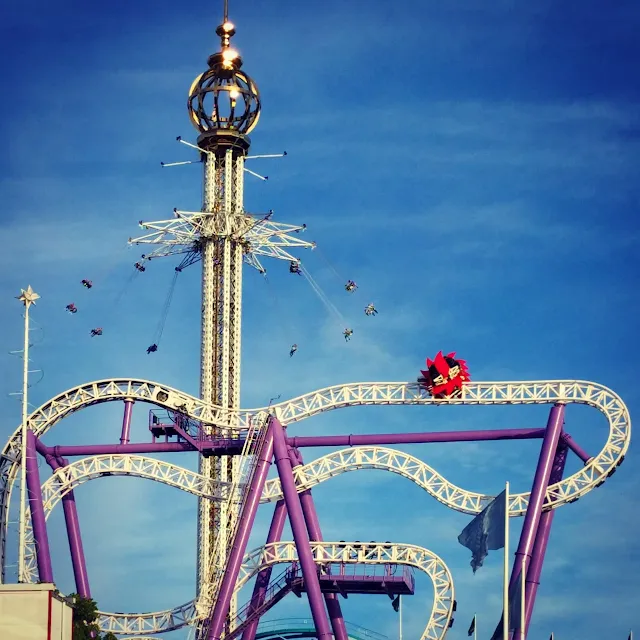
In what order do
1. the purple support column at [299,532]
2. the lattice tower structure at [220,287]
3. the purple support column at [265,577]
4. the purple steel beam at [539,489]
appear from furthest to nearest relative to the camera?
the lattice tower structure at [220,287], the purple support column at [265,577], the purple steel beam at [539,489], the purple support column at [299,532]

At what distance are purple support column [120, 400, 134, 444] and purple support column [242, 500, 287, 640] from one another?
9.35 metres

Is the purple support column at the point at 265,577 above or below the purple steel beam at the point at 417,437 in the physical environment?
below

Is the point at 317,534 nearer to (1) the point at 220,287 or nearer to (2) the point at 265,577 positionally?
(2) the point at 265,577

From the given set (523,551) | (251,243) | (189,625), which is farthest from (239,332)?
(523,551)

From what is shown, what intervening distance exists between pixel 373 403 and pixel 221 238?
20612mm

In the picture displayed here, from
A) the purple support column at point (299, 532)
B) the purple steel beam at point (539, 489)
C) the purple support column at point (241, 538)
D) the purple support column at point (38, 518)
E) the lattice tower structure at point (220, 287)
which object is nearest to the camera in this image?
the purple support column at point (299, 532)

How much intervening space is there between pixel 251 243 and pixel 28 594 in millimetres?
50111

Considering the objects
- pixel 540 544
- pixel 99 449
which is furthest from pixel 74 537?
pixel 540 544

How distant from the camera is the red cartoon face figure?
101688mm

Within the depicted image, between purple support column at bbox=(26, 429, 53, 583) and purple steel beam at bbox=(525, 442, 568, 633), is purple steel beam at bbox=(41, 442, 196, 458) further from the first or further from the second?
purple steel beam at bbox=(525, 442, 568, 633)

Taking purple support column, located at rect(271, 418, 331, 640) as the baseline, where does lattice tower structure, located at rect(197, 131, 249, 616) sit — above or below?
above

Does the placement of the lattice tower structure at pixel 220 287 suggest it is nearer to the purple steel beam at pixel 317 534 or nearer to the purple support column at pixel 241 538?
the purple steel beam at pixel 317 534

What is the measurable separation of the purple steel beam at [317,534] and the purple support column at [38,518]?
13839 mm

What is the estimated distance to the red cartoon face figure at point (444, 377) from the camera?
101688 mm
